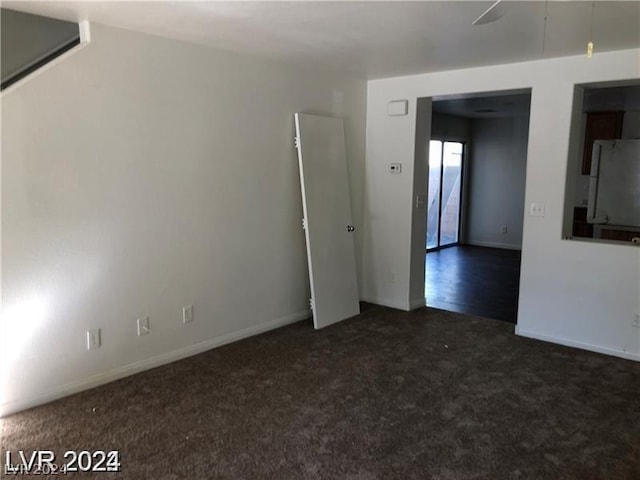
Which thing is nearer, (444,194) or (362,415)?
(362,415)

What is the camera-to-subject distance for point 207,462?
240cm

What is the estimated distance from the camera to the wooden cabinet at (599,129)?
7055 millimetres

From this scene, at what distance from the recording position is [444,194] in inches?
356

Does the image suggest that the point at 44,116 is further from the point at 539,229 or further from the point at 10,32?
the point at 539,229

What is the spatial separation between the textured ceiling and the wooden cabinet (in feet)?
13.2

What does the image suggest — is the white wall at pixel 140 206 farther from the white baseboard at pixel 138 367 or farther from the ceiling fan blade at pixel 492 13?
the ceiling fan blade at pixel 492 13

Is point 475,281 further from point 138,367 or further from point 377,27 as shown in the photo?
point 138,367

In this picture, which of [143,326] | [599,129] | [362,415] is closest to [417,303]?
[362,415]

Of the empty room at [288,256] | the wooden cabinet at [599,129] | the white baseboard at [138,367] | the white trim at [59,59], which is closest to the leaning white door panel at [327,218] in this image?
the empty room at [288,256]

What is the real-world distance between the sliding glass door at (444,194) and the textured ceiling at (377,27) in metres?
4.81

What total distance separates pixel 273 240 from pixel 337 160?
1021 mm

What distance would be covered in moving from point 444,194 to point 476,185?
0.73 m

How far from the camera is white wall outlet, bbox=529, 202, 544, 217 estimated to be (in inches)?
161

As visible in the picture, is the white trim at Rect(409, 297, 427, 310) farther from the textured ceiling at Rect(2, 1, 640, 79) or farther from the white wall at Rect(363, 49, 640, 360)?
the textured ceiling at Rect(2, 1, 640, 79)
